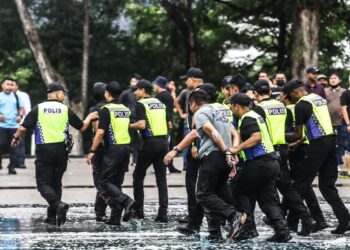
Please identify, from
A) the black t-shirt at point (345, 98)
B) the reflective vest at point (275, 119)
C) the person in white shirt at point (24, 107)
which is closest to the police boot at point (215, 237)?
the reflective vest at point (275, 119)

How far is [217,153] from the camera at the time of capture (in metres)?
12.4

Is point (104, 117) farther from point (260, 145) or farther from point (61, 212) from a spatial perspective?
point (260, 145)

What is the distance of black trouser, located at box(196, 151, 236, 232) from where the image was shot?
487 inches

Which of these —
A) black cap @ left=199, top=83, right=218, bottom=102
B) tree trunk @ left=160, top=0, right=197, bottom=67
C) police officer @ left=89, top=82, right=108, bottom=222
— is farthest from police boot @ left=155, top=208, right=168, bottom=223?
tree trunk @ left=160, top=0, right=197, bottom=67

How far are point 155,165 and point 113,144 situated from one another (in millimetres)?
843

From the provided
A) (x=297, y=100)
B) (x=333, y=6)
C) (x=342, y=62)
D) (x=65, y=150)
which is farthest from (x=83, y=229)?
(x=342, y=62)

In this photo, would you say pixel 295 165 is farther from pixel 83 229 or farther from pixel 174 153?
pixel 83 229

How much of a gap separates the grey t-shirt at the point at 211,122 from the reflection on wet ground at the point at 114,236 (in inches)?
42.6

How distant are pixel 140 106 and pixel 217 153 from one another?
8.06 feet

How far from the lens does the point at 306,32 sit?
86.9 ft

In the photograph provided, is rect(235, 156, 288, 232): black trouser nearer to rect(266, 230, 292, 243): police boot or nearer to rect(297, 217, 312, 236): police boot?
rect(266, 230, 292, 243): police boot

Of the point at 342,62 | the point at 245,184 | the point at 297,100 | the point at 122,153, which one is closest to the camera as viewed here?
the point at 245,184

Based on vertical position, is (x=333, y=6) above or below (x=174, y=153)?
above

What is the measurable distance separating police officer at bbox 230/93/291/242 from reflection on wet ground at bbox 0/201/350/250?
32 cm
